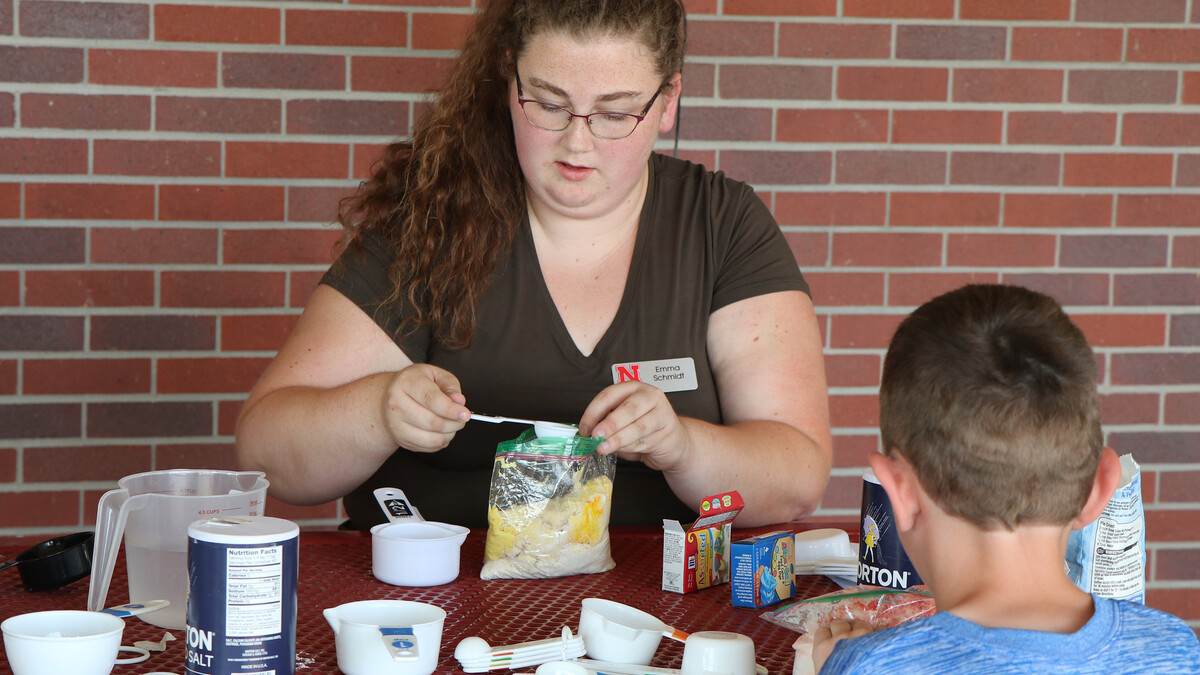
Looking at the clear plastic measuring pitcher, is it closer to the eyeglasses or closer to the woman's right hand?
the woman's right hand

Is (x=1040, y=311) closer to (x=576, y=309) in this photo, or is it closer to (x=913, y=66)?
(x=576, y=309)

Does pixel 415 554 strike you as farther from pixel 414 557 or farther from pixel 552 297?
pixel 552 297

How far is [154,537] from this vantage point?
1.05 metres

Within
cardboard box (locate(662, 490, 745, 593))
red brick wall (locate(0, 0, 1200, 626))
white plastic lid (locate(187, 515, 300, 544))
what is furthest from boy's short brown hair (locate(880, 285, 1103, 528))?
red brick wall (locate(0, 0, 1200, 626))

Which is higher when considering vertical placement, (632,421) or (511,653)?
(632,421)

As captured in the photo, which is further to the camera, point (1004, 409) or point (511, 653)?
point (511, 653)

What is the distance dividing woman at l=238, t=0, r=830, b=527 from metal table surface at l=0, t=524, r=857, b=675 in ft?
0.65

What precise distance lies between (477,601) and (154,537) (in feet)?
1.05

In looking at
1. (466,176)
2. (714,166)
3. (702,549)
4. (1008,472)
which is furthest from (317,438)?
(714,166)

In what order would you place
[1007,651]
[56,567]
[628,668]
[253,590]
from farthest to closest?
[56,567] < [628,668] < [253,590] < [1007,651]

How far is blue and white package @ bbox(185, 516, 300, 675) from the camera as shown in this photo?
842 mm

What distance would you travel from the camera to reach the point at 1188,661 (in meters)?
0.80

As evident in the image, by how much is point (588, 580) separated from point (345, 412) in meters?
0.40

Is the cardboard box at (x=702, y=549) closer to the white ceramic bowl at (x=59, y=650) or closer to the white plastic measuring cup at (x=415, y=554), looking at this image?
the white plastic measuring cup at (x=415, y=554)
